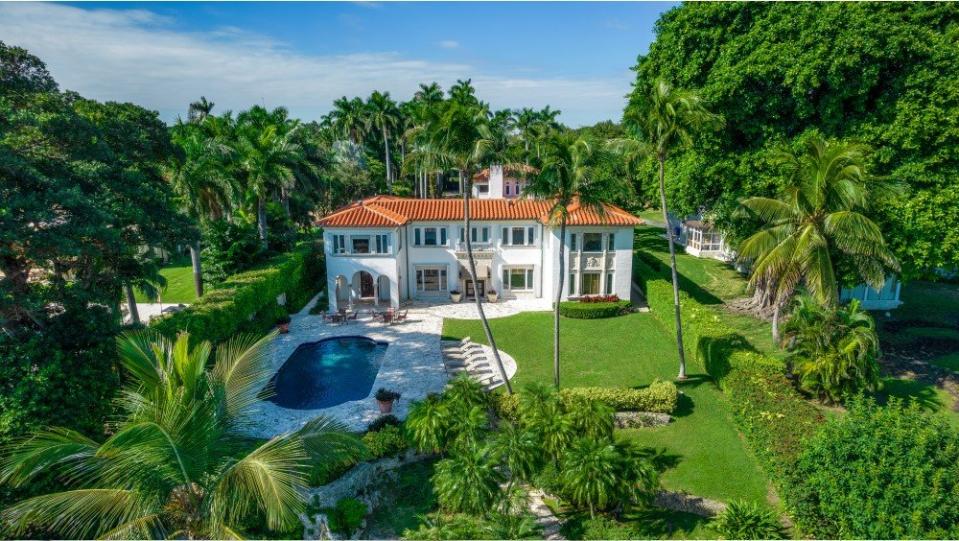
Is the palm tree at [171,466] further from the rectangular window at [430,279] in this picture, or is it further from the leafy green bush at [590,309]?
the rectangular window at [430,279]

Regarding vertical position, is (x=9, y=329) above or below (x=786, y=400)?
above

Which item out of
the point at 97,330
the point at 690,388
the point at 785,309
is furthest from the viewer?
the point at 785,309

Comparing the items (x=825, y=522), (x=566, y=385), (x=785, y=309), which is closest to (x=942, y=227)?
(x=785, y=309)

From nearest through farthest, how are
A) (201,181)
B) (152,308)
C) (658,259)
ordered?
(201,181), (152,308), (658,259)

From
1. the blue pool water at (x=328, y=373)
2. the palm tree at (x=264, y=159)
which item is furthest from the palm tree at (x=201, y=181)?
the blue pool water at (x=328, y=373)

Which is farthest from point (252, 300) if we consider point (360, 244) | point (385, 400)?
point (385, 400)

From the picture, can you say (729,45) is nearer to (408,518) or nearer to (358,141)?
(408,518)

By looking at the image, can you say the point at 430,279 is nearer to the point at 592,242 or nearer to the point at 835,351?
the point at 592,242
